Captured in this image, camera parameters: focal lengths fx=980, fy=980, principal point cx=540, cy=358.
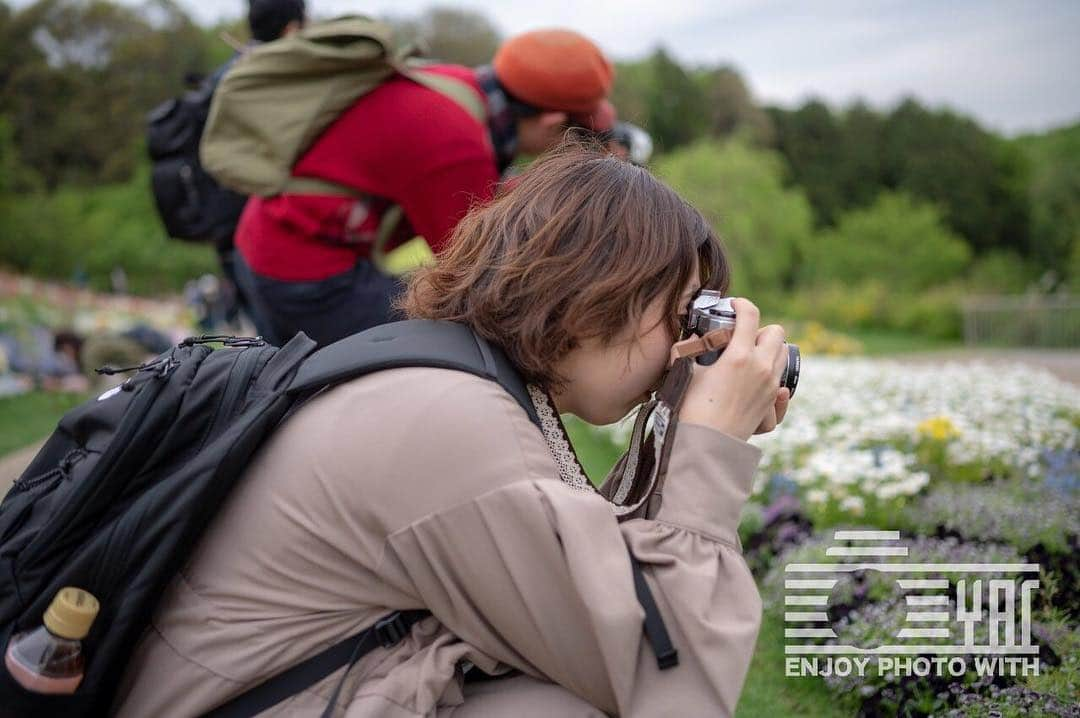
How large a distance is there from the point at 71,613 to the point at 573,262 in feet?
3.01

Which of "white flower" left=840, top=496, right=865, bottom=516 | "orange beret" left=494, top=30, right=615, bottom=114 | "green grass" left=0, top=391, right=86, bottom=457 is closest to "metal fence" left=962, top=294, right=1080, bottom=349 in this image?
"white flower" left=840, top=496, right=865, bottom=516

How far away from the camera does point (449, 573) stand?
4.74 ft

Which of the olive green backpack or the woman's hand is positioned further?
the olive green backpack

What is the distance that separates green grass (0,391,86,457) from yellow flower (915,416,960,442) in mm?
3901

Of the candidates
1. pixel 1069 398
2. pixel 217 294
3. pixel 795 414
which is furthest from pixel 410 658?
pixel 217 294

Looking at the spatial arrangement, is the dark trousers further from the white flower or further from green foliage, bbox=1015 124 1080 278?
green foliage, bbox=1015 124 1080 278

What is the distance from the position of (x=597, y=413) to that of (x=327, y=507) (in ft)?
1.83

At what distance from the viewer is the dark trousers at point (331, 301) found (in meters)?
2.95

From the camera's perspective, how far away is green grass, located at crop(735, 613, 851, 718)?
270 centimetres

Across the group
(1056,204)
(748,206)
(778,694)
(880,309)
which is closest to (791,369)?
(778,694)

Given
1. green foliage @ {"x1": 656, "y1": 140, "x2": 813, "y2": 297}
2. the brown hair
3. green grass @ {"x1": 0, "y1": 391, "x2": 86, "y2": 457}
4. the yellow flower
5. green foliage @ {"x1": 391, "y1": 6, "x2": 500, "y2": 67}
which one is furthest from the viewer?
green foliage @ {"x1": 391, "y1": 6, "x2": 500, "y2": 67}

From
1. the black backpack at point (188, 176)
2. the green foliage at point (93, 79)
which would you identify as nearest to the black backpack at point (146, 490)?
the black backpack at point (188, 176)

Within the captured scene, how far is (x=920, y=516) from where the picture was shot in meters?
3.59

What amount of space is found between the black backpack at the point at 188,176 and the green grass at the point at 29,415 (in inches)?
59.7
